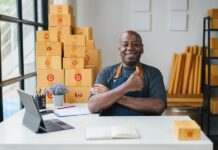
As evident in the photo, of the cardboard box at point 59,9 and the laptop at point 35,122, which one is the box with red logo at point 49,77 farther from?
the laptop at point 35,122

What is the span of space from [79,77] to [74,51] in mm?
249

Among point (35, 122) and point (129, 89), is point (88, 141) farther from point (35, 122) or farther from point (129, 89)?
point (129, 89)

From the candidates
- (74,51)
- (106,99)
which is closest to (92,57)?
(74,51)

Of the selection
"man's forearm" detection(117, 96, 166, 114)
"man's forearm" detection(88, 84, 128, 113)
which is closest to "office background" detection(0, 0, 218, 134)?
"man's forearm" detection(88, 84, 128, 113)

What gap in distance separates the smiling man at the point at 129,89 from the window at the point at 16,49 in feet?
2.52

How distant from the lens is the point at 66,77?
297 cm

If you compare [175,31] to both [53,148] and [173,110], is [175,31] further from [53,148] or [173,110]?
[53,148]

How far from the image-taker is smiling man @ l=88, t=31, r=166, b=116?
90.8 inches

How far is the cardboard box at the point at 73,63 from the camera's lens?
9.78 feet

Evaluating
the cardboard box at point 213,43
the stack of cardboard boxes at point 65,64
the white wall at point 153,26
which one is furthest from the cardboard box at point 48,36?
the cardboard box at point 213,43

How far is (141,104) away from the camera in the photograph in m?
2.30

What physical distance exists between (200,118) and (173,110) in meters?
0.43

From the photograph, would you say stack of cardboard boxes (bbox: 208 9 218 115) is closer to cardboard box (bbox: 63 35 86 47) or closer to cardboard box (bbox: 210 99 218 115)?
cardboard box (bbox: 210 99 218 115)

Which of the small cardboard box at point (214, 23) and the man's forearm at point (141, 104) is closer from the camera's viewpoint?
the man's forearm at point (141, 104)
